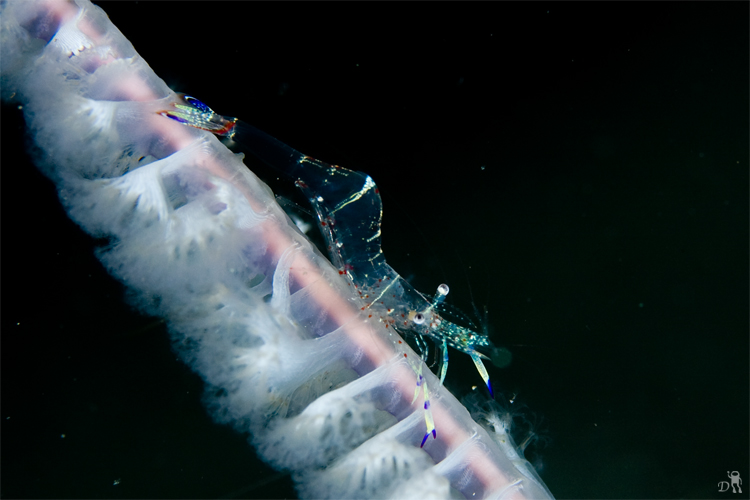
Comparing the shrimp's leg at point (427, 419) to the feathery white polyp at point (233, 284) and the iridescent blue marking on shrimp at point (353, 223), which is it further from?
the iridescent blue marking on shrimp at point (353, 223)

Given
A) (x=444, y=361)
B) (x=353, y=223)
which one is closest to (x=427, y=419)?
(x=444, y=361)

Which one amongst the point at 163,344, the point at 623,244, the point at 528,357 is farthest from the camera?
the point at 623,244

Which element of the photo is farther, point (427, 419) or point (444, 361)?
point (444, 361)

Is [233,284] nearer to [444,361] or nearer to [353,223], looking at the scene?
[353,223]

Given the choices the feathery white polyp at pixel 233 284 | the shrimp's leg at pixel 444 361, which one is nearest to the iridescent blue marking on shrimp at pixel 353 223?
the shrimp's leg at pixel 444 361

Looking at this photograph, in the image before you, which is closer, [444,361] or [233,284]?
[233,284]

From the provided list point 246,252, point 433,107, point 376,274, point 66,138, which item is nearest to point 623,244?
point 433,107

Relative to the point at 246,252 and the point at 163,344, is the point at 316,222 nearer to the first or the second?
the point at 246,252

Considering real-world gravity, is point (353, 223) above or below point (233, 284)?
above

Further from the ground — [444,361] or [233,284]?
[233,284]

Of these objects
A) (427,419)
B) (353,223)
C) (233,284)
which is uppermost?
(353,223)

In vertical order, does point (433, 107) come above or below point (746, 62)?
below
